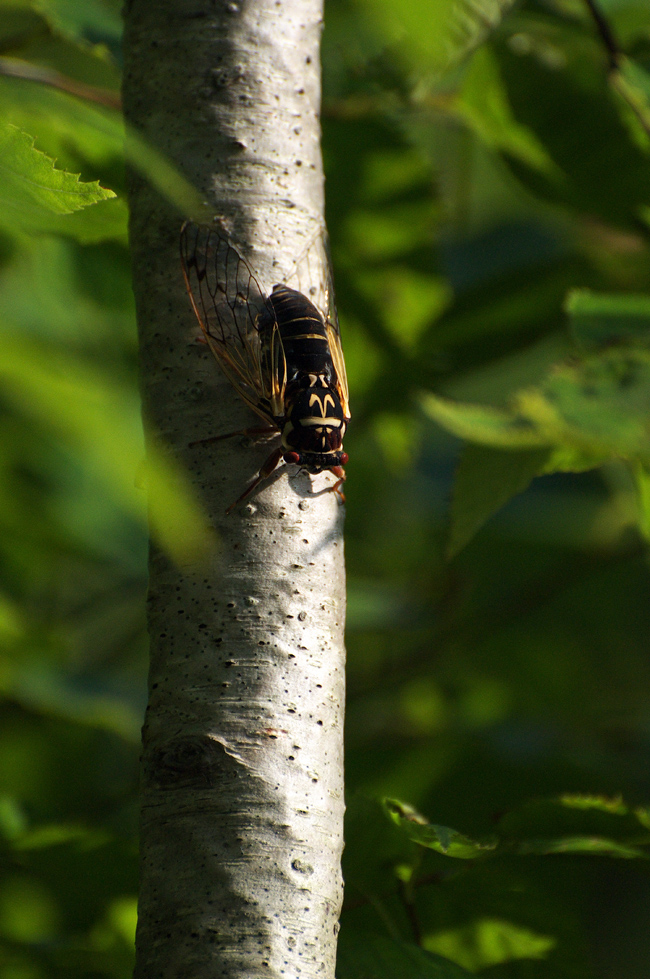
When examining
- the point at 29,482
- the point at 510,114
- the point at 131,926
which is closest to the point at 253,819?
the point at 131,926

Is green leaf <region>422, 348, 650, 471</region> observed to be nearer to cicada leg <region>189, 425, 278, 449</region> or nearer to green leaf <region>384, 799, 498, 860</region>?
cicada leg <region>189, 425, 278, 449</region>

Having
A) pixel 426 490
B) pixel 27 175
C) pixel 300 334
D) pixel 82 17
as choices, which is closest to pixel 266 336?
pixel 300 334

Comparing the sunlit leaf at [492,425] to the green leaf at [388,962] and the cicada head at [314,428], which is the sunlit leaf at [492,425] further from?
the green leaf at [388,962]

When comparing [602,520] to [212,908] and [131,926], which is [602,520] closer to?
[131,926]

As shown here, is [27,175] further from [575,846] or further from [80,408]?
[575,846]

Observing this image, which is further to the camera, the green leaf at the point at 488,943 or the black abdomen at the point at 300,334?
the green leaf at the point at 488,943

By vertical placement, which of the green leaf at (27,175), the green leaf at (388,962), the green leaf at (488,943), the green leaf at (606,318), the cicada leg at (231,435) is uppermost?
the green leaf at (606,318)

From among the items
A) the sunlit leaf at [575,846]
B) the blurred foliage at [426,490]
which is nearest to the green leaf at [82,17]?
the blurred foliage at [426,490]

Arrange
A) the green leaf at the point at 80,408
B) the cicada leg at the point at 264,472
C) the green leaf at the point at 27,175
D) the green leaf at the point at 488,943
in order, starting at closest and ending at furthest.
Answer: the green leaf at the point at 80,408 → the green leaf at the point at 27,175 → the cicada leg at the point at 264,472 → the green leaf at the point at 488,943
